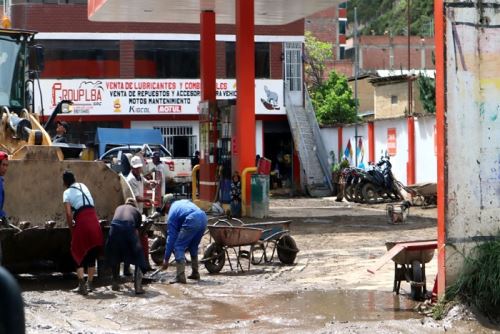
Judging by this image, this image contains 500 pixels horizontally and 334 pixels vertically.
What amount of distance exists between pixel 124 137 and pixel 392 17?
73961 millimetres

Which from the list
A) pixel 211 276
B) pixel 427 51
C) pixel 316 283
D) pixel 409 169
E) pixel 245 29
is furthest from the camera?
pixel 427 51

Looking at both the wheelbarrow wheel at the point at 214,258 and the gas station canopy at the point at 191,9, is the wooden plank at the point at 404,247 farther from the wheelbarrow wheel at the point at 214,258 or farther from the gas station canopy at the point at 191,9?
the gas station canopy at the point at 191,9

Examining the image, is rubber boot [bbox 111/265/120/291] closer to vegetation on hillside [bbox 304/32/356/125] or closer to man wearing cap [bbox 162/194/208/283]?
man wearing cap [bbox 162/194/208/283]

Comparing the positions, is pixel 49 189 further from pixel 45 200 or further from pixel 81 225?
pixel 81 225

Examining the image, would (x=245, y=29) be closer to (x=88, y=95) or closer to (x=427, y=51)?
(x=88, y=95)

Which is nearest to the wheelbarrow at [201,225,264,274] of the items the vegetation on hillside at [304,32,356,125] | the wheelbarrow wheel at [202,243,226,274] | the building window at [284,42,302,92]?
the wheelbarrow wheel at [202,243,226,274]

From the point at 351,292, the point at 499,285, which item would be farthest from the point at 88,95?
the point at 499,285

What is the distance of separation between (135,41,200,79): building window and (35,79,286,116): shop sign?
0.51 metres

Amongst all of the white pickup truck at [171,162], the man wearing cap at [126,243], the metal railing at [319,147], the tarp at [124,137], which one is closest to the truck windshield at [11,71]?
the man wearing cap at [126,243]

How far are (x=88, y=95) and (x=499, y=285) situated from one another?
29354 millimetres

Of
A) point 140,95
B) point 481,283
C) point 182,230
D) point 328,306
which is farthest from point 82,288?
point 140,95

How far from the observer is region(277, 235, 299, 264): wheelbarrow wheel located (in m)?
13.4

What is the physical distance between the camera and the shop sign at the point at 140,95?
35719mm

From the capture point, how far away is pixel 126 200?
38.6 ft
